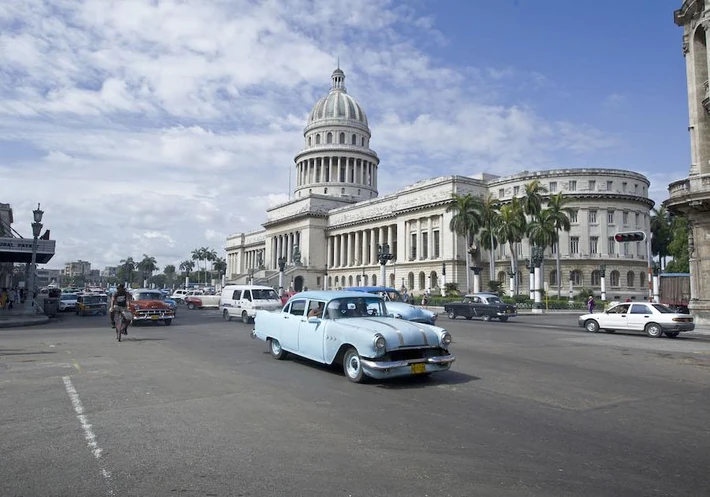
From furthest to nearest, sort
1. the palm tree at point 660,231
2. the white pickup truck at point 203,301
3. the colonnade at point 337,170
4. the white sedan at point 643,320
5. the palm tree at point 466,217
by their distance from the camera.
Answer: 1. the colonnade at point 337,170
2. the palm tree at point 660,231
3. the palm tree at point 466,217
4. the white pickup truck at point 203,301
5. the white sedan at point 643,320

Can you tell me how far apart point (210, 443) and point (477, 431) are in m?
3.13

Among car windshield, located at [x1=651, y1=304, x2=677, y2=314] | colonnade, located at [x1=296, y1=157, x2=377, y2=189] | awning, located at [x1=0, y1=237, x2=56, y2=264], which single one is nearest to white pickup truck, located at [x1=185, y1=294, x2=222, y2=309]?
awning, located at [x1=0, y1=237, x2=56, y2=264]

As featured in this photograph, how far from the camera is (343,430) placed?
20.6ft

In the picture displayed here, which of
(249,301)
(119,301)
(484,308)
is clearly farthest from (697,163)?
(119,301)

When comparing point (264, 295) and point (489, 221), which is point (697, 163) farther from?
point (489, 221)

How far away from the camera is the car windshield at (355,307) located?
1030 cm

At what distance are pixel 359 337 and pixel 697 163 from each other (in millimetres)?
25925

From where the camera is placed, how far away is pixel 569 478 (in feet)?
15.7

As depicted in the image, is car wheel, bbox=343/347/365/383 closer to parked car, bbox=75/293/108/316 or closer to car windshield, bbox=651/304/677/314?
car windshield, bbox=651/304/677/314

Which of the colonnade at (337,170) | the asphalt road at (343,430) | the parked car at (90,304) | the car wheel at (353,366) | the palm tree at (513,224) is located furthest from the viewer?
the colonnade at (337,170)

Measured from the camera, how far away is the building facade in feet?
83.6

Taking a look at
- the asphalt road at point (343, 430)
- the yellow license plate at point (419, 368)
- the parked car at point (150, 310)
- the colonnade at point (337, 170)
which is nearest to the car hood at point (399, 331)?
the yellow license plate at point (419, 368)

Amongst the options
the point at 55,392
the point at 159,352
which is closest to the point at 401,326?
the point at 55,392

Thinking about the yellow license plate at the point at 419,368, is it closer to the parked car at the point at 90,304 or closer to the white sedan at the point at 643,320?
the white sedan at the point at 643,320
